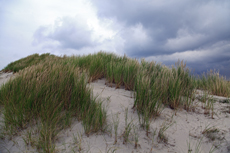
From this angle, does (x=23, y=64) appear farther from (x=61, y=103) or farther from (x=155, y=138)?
(x=155, y=138)

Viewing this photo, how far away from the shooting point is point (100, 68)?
18.2 feet

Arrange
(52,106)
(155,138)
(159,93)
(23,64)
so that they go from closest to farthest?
(155,138)
(52,106)
(159,93)
(23,64)

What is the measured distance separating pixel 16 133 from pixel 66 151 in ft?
3.95

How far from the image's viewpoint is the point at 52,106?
104 inches

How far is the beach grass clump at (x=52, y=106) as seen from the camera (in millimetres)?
2336

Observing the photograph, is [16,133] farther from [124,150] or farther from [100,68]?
[100,68]

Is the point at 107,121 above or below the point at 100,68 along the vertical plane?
below

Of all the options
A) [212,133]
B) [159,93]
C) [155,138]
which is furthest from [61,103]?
[212,133]

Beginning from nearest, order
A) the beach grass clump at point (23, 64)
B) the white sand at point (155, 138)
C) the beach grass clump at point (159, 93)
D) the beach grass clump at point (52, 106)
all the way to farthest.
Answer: the white sand at point (155, 138) → the beach grass clump at point (52, 106) → the beach grass clump at point (159, 93) → the beach grass clump at point (23, 64)

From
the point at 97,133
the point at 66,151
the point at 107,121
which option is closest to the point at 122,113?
the point at 107,121

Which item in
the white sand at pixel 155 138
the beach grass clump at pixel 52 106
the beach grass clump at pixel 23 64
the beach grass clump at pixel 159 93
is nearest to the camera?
the white sand at pixel 155 138

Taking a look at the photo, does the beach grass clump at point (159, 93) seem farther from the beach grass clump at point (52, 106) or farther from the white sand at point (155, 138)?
the beach grass clump at point (52, 106)

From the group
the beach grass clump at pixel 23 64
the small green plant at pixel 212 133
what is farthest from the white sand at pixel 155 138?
the beach grass clump at pixel 23 64

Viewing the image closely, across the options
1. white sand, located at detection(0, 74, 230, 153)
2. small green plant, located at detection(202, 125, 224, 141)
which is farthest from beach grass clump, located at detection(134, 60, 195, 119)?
small green plant, located at detection(202, 125, 224, 141)
